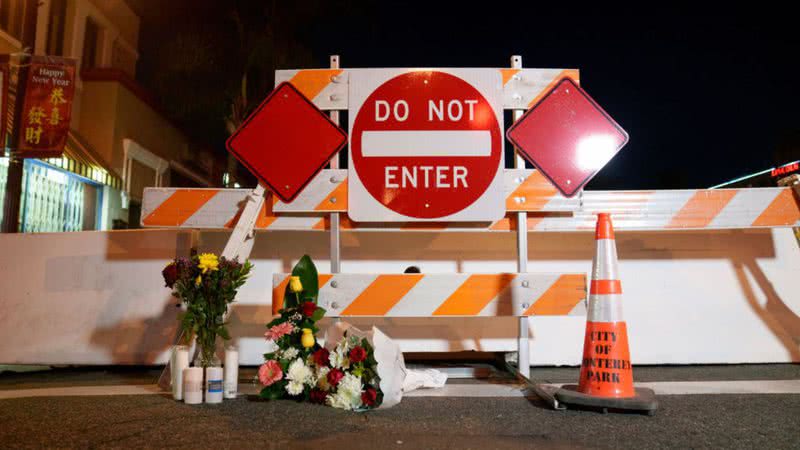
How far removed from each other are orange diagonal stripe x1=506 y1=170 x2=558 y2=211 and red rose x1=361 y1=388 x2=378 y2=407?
1776 mm

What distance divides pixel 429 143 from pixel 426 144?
24 millimetres

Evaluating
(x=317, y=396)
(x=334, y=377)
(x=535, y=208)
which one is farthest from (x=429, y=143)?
(x=317, y=396)

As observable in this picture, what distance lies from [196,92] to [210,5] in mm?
2168

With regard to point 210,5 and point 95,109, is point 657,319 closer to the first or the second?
point 210,5

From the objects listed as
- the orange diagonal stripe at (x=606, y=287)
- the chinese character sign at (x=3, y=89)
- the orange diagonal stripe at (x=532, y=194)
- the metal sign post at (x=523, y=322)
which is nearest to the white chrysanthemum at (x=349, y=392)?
the metal sign post at (x=523, y=322)

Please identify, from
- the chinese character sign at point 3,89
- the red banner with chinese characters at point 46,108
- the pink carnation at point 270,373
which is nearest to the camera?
the pink carnation at point 270,373

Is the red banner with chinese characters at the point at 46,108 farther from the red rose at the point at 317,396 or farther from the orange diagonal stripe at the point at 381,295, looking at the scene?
the red rose at the point at 317,396

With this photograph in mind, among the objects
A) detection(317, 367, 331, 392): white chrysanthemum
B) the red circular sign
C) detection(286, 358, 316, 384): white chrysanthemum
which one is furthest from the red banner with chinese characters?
detection(317, 367, 331, 392): white chrysanthemum

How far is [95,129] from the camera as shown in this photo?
57.7 ft

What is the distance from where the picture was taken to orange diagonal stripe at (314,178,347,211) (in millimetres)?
4406

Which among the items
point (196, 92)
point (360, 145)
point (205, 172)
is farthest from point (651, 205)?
point (205, 172)

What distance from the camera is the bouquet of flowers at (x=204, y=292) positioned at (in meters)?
3.86

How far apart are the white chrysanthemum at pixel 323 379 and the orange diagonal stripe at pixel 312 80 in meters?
2.11

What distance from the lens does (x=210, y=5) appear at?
14.7 metres
